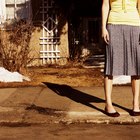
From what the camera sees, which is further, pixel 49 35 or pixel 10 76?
pixel 49 35

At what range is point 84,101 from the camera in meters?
7.26

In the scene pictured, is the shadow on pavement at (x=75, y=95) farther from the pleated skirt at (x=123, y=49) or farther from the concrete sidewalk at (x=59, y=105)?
the pleated skirt at (x=123, y=49)

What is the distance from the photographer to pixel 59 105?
698 cm

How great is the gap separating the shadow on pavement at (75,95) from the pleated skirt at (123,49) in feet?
2.34

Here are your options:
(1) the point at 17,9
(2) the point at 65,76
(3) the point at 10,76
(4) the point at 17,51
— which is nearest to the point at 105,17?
(3) the point at 10,76

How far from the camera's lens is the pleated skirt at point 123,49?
6.11 metres

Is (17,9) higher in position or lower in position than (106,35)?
higher

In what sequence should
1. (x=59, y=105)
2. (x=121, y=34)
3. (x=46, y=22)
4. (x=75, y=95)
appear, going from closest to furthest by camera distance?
(x=121, y=34) < (x=59, y=105) < (x=75, y=95) < (x=46, y=22)

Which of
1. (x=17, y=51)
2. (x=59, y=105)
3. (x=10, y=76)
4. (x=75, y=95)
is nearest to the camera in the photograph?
(x=59, y=105)

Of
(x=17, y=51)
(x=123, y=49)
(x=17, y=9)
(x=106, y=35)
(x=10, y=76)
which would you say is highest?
(x=17, y=9)

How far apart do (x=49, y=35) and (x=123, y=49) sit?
20.7ft


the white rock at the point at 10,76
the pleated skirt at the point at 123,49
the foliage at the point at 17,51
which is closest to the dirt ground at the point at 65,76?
the white rock at the point at 10,76

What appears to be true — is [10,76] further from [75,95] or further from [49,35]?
[49,35]

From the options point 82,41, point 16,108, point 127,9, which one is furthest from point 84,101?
point 82,41
